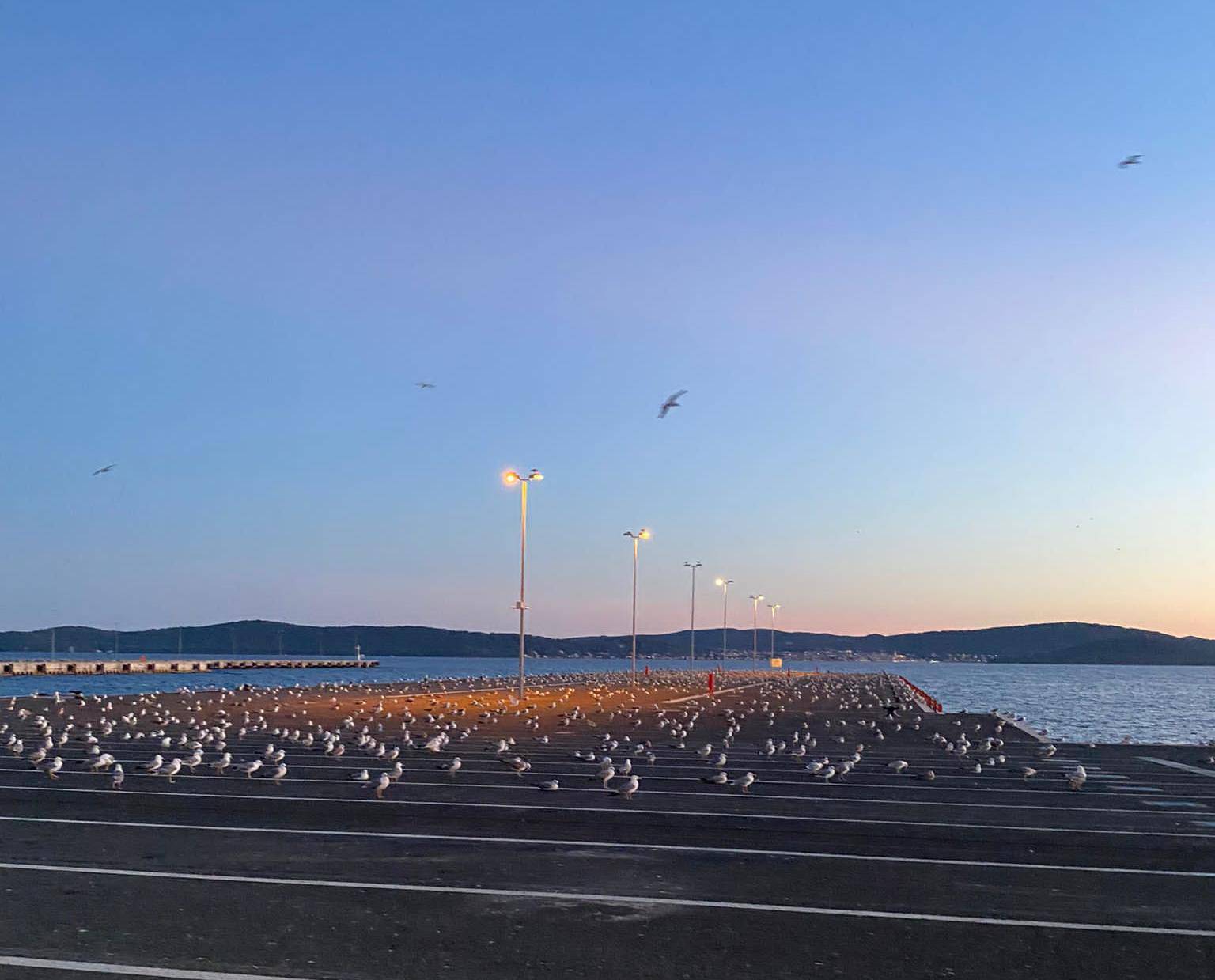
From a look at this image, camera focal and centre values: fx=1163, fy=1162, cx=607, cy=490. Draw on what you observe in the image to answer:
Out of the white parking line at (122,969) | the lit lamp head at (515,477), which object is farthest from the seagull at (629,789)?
the lit lamp head at (515,477)

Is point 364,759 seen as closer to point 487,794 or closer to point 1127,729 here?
point 487,794

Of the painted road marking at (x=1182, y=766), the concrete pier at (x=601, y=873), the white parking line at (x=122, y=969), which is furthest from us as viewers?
the painted road marking at (x=1182, y=766)

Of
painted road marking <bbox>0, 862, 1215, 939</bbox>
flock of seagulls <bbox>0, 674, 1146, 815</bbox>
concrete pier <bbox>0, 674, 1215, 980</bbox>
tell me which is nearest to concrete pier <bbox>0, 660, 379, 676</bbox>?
flock of seagulls <bbox>0, 674, 1146, 815</bbox>

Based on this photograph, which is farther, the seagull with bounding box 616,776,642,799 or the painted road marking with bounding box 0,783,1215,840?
the seagull with bounding box 616,776,642,799

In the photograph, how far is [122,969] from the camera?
8.72 meters

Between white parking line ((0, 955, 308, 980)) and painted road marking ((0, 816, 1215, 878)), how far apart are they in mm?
6067

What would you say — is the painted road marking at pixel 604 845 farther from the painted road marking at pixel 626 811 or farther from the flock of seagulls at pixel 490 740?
the flock of seagulls at pixel 490 740

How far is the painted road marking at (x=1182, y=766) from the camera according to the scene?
85.4 feet

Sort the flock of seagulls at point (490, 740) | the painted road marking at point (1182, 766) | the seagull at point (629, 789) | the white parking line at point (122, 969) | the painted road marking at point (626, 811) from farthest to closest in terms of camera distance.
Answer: the painted road marking at point (1182, 766) < the flock of seagulls at point (490, 740) < the seagull at point (629, 789) < the painted road marking at point (626, 811) < the white parking line at point (122, 969)

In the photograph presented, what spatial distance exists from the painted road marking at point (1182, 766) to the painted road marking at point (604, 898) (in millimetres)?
16875

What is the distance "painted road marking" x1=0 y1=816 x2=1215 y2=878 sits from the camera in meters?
13.6

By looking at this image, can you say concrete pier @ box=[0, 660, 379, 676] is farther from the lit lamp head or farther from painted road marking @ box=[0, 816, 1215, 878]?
painted road marking @ box=[0, 816, 1215, 878]

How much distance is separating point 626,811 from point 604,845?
333 centimetres

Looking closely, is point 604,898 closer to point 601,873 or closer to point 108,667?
point 601,873
